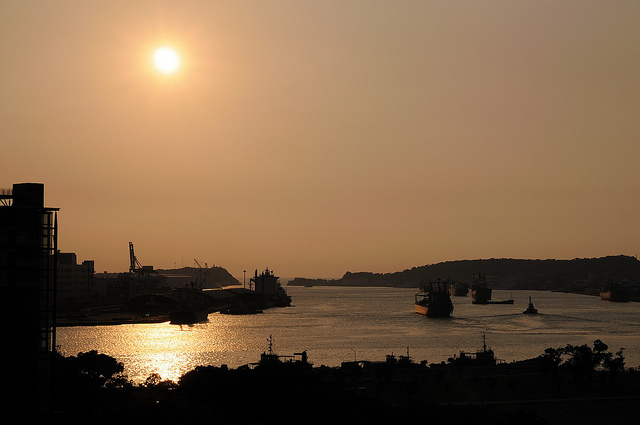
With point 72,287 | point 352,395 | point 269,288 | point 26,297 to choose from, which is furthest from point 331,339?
point 269,288

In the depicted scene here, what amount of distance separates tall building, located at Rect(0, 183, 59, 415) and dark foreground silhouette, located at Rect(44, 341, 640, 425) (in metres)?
1.48

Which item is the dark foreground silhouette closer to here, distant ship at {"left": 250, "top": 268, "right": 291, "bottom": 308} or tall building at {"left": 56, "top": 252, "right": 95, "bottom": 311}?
tall building at {"left": 56, "top": 252, "right": 95, "bottom": 311}

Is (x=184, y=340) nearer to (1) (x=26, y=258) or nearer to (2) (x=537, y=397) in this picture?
(2) (x=537, y=397)

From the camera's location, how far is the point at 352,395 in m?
34.4

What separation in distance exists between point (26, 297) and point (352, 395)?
615 inches

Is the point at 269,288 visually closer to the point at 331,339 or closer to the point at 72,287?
the point at 72,287

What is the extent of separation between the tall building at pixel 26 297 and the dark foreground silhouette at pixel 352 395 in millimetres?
1485

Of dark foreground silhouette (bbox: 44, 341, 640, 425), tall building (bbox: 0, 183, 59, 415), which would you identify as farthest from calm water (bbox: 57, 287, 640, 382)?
tall building (bbox: 0, 183, 59, 415)

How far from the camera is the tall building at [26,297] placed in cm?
2575

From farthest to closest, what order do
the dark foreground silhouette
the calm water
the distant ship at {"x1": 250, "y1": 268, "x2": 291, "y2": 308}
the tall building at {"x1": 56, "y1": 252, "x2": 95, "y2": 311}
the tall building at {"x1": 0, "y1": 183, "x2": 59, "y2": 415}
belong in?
the distant ship at {"x1": 250, "y1": 268, "x2": 291, "y2": 308} → the tall building at {"x1": 56, "y1": 252, "x2": 95, "y2": 311} → the calm water → the dark foreground silhouette → the tall building at {"x1": 0, "y1": 183, "x2": 59, "y2": 415}

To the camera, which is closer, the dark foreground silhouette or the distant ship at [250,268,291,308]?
the dark foreground silhouette

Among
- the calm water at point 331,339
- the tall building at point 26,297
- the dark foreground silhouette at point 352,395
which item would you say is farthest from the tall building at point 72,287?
the tall building at point 26,297

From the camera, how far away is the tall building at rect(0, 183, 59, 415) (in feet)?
84.5

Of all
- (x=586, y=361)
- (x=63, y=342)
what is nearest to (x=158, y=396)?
(x=586, y=361)
